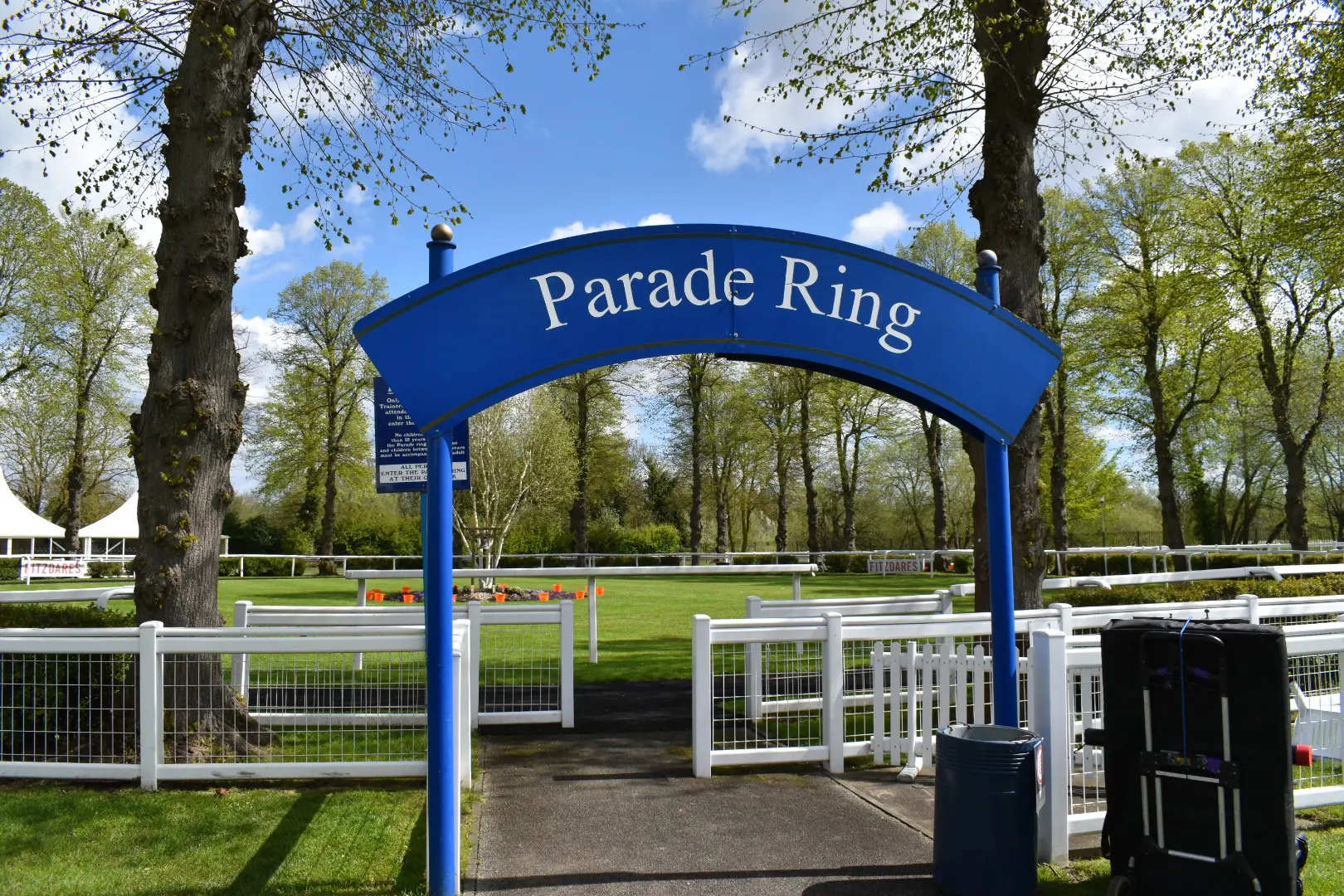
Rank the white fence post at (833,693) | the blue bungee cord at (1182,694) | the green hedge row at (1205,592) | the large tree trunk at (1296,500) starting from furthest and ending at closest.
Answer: the large tree trunk at (1296,500) < the green hedge row at (1205,592) < the white fence post at (833,693) < the blue bungee cord at (1182,694)

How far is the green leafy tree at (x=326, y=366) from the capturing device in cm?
4072

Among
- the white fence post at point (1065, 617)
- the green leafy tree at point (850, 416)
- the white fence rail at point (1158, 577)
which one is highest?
the green leafy tree at point (850, 416)

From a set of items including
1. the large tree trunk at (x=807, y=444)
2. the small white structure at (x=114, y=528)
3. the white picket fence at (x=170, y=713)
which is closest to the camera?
the white picket fence at (x=170, y=713)

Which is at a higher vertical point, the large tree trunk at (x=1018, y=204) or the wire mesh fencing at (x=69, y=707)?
the large tree trunk at (x=1018, y=204)

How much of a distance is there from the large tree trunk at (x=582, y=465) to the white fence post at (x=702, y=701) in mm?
32985

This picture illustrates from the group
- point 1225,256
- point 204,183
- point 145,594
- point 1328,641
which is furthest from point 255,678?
point 1225,256

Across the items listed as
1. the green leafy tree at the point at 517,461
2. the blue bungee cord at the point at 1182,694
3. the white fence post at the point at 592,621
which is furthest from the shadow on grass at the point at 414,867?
the green leafy tree at the point at 517,461

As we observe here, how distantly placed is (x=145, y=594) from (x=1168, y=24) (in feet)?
38.2

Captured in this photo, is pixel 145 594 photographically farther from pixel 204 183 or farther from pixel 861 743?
pixel 861 743

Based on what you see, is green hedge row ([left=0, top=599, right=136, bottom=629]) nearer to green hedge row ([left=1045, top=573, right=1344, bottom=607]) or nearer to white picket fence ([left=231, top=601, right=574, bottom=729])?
white picket fence ([left=231, top=601, right=574, bottom=729])

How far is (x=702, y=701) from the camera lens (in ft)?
22.1

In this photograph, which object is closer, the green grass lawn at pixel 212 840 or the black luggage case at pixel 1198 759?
the black luggage case at pixel 1198 759

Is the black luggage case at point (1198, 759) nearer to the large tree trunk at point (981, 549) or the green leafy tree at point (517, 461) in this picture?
the large tree trunk at point (981, 549)

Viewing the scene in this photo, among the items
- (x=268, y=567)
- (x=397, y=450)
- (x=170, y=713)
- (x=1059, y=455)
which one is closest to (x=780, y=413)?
(x=1059, y=455)
